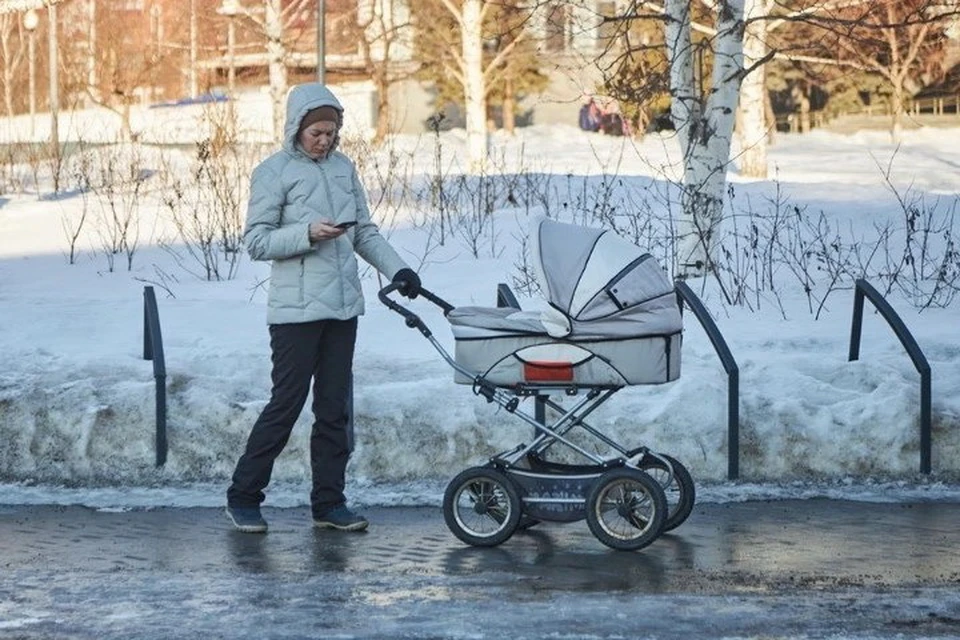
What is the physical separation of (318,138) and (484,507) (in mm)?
1746

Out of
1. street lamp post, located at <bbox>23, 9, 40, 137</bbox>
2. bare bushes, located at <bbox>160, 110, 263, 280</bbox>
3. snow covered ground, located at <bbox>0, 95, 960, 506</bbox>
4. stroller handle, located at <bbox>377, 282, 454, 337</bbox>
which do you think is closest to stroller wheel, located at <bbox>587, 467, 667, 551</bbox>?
stroller handle, located at <bbox>377, 282, 454, 337</bbox>

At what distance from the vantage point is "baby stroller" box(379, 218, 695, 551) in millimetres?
7691

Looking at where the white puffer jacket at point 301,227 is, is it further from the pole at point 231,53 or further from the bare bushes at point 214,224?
the pole at point 231,53

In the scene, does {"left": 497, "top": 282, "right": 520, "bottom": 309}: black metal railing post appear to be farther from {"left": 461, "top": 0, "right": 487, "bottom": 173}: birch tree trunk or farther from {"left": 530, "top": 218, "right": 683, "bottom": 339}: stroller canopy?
{"left": 461, "top": 0, "right": 487, "bottom": 173}: birch tree trunk

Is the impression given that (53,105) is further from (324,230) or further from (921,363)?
(324,230)

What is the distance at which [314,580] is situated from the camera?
7082 millimetres

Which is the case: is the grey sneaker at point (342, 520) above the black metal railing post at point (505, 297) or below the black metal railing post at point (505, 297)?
below

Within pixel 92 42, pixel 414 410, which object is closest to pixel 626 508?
pixel 414 410

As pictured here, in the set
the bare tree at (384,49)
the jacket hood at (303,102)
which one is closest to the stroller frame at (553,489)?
the jacket hood at (303,102)

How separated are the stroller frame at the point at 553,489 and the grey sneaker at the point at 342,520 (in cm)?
45

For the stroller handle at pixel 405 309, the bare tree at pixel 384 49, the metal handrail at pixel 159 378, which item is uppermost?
the bare tree at pixel 384 49

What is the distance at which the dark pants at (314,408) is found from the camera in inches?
320

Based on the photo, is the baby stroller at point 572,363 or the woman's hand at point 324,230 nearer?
the baby stroller at point 572,363

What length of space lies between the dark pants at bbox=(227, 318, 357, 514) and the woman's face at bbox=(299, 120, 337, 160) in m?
0.74
